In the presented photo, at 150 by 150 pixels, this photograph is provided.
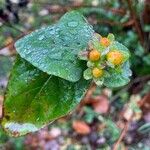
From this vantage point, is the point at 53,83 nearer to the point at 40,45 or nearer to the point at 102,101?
the point at 40,45

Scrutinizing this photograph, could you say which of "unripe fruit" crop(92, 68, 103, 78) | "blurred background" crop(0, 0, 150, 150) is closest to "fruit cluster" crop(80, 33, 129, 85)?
"unripe fruit" crop(92, 68, 103, 78)

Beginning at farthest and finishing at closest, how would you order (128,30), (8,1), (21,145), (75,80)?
(128,30) < (21,145) < (8,1) < (75,80)

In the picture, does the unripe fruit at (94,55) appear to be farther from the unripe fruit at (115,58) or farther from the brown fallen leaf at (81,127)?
the brown fallen leaf at (81,127)

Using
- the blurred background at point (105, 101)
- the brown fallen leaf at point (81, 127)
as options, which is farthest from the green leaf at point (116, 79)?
the brown fallen leaf at point (81, 127)

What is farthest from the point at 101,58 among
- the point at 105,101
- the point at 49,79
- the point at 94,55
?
the point at 105,101

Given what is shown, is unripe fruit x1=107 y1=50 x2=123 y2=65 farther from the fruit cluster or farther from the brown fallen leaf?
the brown fallen leaf

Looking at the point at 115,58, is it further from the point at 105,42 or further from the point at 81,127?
the point at 81,127

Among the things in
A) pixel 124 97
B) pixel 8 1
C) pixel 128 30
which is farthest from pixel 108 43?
pixel 128 30
